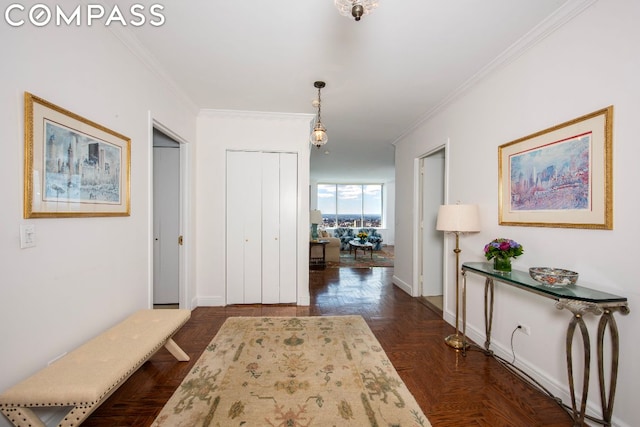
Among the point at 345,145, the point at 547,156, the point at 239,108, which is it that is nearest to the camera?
the point at 547,156

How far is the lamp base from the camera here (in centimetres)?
256

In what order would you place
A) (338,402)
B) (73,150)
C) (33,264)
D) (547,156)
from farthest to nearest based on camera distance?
(547,156) → (338,402) → (73,150) → (33,264)

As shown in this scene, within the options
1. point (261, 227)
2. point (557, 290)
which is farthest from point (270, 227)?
point (557, 290)

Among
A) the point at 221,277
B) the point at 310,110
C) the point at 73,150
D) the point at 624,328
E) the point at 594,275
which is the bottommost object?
the point at 221,277

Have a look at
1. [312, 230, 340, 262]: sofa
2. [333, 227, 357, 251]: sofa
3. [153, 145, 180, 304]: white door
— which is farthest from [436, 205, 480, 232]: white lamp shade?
[333, 227, 357, 251]: sofa

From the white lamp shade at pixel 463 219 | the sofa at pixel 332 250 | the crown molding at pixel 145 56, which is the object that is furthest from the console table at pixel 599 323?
the sofa at pixel 332 250

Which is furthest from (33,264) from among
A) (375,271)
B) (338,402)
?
(375,271)

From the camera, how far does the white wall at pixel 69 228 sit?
128 cm

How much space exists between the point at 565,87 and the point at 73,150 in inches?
130

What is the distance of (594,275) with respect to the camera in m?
1.64

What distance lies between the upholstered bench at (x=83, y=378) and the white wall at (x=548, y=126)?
2.80 meters

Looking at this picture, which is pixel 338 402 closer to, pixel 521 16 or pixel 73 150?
pixel 73 150

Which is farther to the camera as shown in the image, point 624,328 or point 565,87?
point 565,87

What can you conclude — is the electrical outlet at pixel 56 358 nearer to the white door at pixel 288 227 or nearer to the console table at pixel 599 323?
the white door at pixel 288 227
